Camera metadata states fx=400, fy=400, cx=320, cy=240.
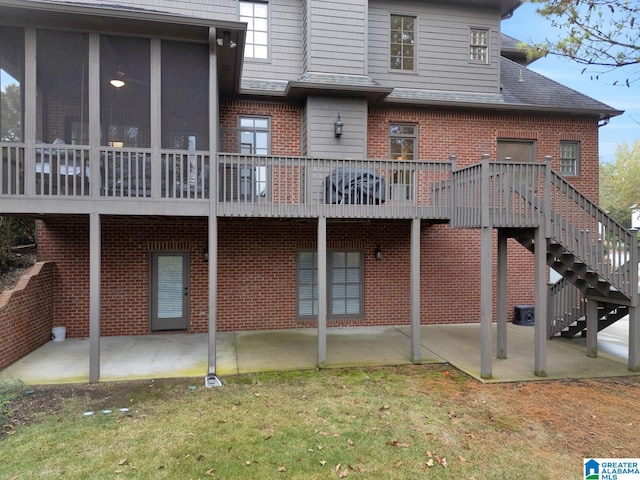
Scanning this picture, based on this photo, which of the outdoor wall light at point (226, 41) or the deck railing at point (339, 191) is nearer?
the outdoor wall light at point (226, 41)

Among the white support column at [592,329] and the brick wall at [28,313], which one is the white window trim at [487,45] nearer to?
the white support column at [592,329]

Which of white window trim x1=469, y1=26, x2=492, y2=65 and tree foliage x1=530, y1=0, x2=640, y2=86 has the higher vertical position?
white window trim x1=469, y1=26, x2=492, y2=65

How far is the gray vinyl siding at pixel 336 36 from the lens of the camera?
884 cm

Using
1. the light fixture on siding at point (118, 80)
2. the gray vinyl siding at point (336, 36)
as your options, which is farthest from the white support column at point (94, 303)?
the gray vinyl siding at point (336, 36)

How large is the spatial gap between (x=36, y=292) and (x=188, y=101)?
451 centimetres

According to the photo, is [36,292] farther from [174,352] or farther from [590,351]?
[590,351]

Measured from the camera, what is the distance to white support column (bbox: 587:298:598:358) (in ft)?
23.6

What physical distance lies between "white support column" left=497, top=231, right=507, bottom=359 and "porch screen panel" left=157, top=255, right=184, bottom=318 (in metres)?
6.48

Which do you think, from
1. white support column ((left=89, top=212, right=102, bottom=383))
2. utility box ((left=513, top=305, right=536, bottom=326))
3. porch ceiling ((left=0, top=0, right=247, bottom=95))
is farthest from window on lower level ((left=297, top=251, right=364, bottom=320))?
porch ceiling ((left=0, top=0, right=247, bottom=95))

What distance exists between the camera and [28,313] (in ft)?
23.2

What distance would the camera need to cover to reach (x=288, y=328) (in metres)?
9.23

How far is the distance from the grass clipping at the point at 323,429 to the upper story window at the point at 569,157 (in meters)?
6.15

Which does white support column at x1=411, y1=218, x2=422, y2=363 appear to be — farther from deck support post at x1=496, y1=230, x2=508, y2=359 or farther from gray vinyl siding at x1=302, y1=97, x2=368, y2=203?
A: gray vinyl siding at x1=302, y1=97, x2=368, y2=203

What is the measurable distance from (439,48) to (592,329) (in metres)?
7.24
